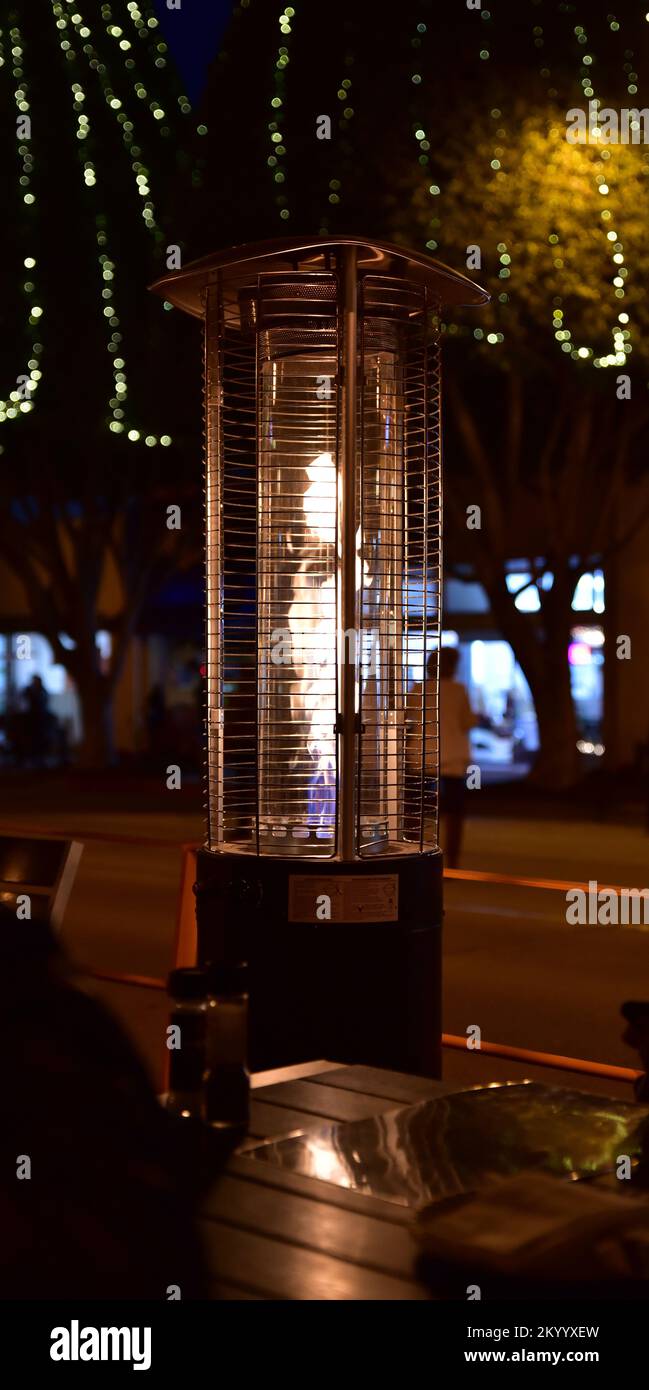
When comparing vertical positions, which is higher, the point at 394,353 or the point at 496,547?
the point at 496,547

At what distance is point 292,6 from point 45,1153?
21.0 metres

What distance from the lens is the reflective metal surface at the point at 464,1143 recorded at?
2879 millimetres

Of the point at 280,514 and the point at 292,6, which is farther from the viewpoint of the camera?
the point at 292,6

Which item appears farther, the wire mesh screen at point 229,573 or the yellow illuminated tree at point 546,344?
the yellow illuminated tree at point 546,344

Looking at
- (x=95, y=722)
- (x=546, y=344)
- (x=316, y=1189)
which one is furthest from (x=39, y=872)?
(x=95, y=722)

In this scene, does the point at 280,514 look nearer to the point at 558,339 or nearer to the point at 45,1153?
the point at 45,1153

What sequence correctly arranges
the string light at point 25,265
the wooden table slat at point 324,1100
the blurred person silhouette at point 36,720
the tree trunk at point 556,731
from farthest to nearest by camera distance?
1. the blurred person silhouette at point 36,720
2. the tree trunk at point 556,731
3. the string light at point 25,265
4. the wooden table slat at point 324,1100

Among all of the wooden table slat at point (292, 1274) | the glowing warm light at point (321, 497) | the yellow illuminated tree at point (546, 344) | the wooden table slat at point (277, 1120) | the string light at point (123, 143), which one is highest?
the string light at point (123, 143)

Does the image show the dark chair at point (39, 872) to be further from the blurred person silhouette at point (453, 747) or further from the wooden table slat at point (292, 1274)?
the blurred person silhouette at point (453, 747)

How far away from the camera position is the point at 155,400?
2573 centimetres

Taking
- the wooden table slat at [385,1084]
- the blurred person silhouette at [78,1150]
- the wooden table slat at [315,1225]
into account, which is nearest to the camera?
the blurred person silhouette at [78,1150]

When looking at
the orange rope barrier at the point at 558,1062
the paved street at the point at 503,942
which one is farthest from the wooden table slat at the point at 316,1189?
the paved street at the point at 503,942
